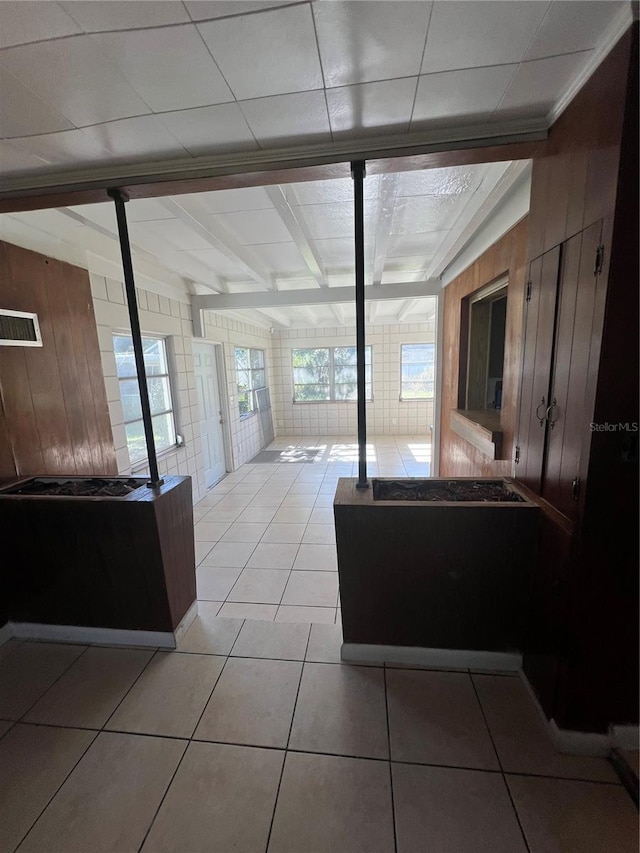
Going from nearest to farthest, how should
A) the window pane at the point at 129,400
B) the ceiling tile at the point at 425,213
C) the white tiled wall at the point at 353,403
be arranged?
the ceiling tile at the point at 425,213 < the window pane at the point at 129,400 < the white tiled wall at the point at 353,403

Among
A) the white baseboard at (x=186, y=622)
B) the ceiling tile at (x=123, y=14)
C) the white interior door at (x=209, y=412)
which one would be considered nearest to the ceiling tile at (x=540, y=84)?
the ceiling tile at (x=123, y=14)

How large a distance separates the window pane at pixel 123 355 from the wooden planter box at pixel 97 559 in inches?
52.6

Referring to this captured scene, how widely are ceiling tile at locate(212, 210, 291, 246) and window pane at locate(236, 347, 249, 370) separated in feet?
9.91

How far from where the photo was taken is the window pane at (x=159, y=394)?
338cm

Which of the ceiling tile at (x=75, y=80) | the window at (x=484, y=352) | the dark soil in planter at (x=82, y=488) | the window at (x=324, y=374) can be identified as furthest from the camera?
the window at (x=324, y=374)

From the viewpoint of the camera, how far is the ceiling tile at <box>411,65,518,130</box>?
1021mm

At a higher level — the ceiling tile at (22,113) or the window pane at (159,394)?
the ceiling tile at (22,113)

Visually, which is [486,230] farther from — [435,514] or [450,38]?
[435,514]

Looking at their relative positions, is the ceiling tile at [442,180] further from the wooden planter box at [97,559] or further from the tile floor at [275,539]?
the tile floor at [275,539]

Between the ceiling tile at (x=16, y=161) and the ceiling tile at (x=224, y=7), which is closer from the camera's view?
the ceiling tile at (x=224, y=7)

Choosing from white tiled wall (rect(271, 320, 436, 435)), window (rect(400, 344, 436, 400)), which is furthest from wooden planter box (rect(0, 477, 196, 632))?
window (rect(400, 344, 436, 400))

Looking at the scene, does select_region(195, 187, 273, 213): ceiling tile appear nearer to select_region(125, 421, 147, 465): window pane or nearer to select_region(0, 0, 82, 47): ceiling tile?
select_region(0, 0, 82, 47): ceiling tile

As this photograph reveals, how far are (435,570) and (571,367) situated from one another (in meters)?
0.94

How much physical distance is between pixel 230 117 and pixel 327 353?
6009mm
